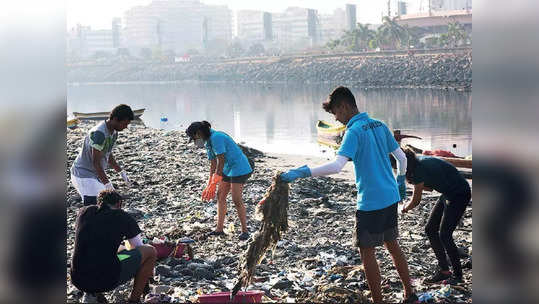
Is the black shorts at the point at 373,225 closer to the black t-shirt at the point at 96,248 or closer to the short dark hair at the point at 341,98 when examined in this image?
the short dark hair at the point at 341,98

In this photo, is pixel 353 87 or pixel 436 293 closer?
pixel 436 293

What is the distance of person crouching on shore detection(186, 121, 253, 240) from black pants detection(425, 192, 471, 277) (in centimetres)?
261

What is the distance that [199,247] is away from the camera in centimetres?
785

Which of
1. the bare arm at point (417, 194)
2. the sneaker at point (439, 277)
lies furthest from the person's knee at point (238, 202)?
the sneaker at point (439, 277)

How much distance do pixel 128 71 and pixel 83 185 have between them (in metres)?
155

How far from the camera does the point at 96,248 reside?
4.88 metres

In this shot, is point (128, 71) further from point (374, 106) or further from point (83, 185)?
point (83, 185)

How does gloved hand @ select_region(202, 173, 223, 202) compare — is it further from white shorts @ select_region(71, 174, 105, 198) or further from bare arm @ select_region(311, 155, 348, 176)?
bare arm @ select_region(311, 155, 348, 176)

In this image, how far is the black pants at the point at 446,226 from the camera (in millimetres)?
5828

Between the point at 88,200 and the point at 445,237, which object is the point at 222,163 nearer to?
the point at 88,200

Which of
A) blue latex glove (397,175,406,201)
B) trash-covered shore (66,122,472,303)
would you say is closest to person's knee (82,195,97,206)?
trash-covered shore (66,122,472,303)

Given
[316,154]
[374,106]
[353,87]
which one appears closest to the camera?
[316,154]
